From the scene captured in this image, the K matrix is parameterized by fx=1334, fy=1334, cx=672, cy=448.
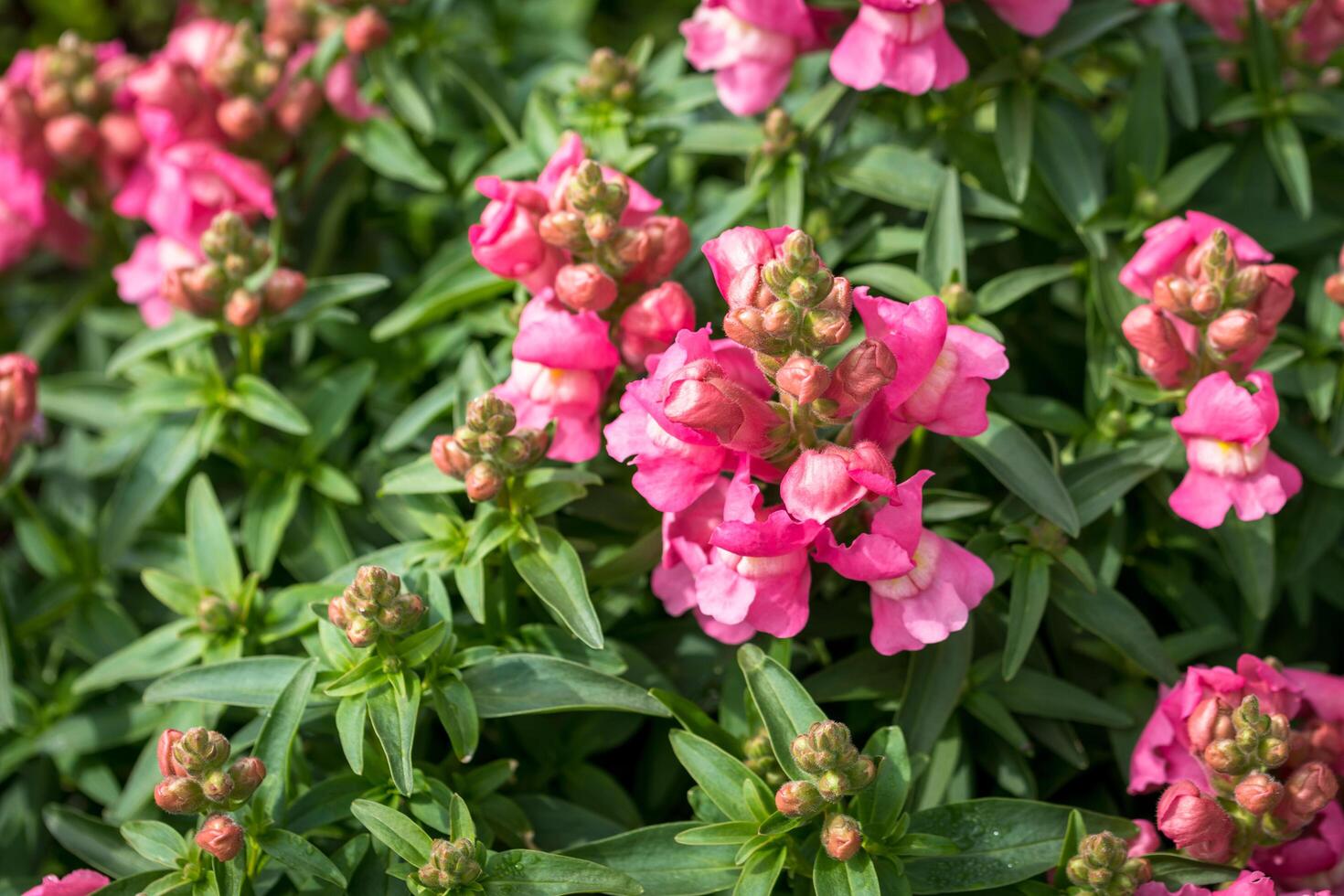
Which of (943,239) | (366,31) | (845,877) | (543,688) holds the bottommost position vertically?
(845,877)

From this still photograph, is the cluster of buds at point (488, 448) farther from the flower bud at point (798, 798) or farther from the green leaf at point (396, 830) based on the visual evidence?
the flower bud at point (798, 798)

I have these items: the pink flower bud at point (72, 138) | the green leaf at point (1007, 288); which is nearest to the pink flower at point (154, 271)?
the pink flower bud at point (72, 138)

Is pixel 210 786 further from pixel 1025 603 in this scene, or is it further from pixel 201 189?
pixel 201 189

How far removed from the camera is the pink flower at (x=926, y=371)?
1726mm

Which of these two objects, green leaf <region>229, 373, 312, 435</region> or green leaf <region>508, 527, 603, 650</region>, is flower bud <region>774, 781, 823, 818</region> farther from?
green leaf <region>229, 373, 312, 435</region>

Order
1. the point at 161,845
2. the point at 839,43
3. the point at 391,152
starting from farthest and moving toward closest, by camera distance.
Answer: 1. the point at 391,152
2. the point at 839,43
3. the point at 161,845

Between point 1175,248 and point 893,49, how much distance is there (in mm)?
544

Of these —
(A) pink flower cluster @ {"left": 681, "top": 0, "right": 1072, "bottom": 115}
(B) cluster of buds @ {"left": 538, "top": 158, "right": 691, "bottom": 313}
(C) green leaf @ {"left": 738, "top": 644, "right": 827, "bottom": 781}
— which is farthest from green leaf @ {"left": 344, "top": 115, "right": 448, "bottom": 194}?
(C) green leaf @ {"left": 738, "top": 644, "right": 827, "bottom": 781}

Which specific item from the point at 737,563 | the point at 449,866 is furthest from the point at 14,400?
the point at 737,563

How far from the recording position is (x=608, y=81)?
2482 millimetres

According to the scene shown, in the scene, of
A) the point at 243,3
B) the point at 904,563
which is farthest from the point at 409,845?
the point at 243,3

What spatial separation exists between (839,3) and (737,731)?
1.26 m

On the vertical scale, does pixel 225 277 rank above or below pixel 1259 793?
above

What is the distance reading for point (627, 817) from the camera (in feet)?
7.11
